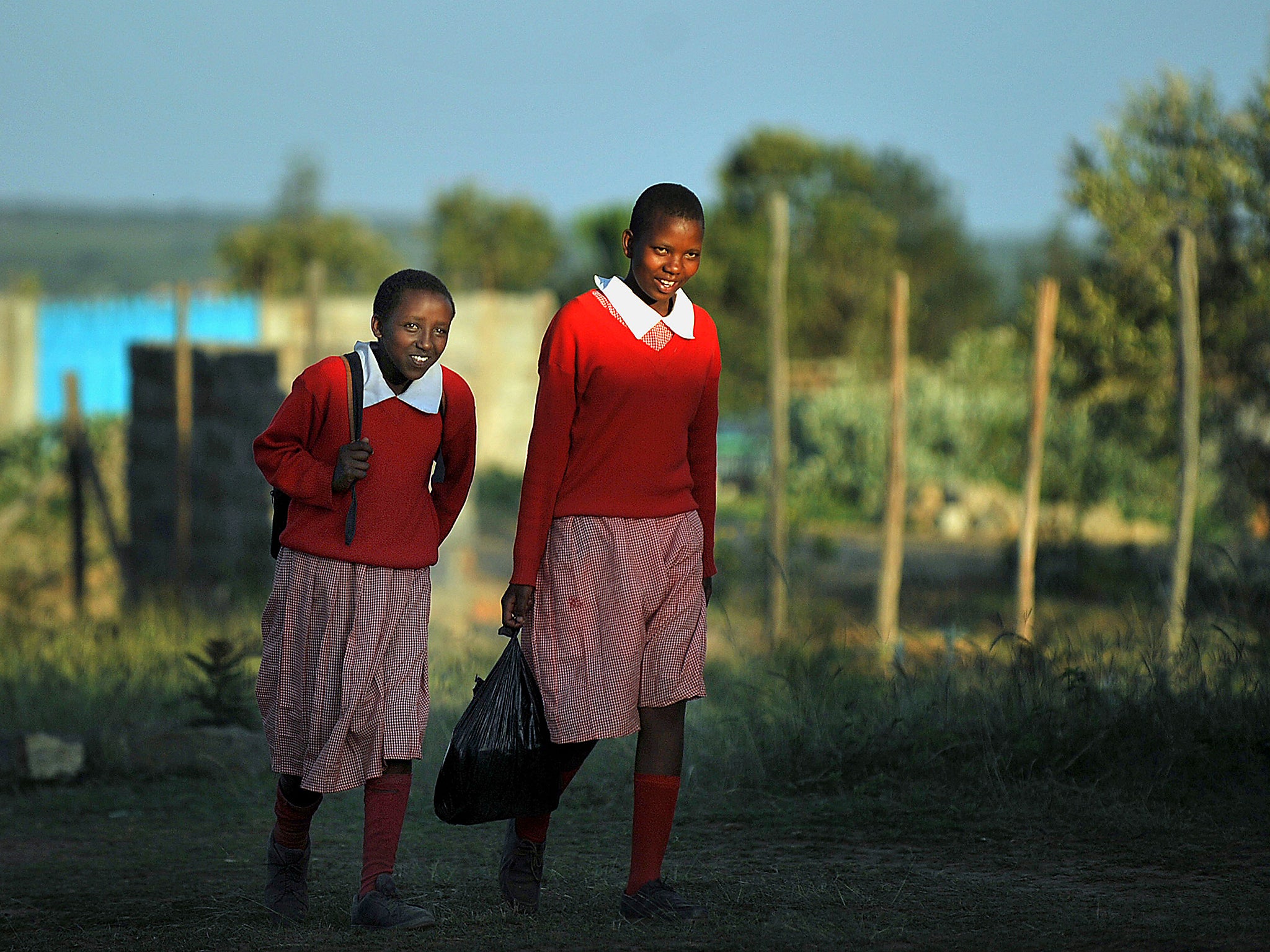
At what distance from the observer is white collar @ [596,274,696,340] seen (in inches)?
140

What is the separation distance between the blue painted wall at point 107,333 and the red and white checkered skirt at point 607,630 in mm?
19301

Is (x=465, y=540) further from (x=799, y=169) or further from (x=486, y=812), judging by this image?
(x=799, y=169)

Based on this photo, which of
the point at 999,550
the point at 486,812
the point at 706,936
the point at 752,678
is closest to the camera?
the point at 706,936

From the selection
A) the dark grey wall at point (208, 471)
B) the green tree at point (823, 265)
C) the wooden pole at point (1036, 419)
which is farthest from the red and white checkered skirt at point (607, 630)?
the green tree at point (823, 265)

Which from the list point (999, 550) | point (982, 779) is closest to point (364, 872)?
point (982, 779)

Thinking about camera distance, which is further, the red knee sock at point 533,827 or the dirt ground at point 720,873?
the red knee sock at point 533,827

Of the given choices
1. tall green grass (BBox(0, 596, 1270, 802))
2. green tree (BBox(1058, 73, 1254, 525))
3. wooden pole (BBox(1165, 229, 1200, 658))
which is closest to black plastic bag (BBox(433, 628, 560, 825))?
tall green grass (BBox(0, 596, 1270, 802))

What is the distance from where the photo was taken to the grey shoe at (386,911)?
3.38 meters

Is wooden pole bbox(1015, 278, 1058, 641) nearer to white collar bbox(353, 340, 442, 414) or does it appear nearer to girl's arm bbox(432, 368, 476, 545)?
girl's arm bbox(432, 368, 476, 545)

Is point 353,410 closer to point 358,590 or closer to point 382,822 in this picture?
point 358,590

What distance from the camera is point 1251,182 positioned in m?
12.4

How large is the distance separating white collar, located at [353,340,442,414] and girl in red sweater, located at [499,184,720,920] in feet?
0.87

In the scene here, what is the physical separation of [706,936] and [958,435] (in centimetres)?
2108

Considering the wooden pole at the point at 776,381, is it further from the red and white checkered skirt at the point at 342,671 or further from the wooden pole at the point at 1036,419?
the red and white checkered skirt at the point at 342,671
